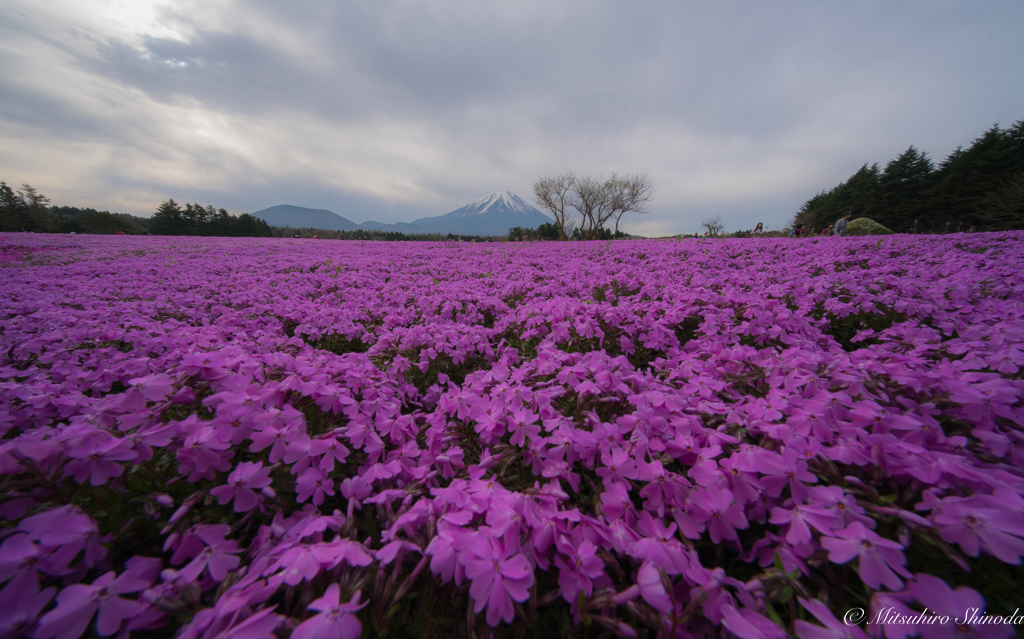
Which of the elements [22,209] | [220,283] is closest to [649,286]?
[220,283]

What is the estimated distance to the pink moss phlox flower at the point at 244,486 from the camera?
1.49m

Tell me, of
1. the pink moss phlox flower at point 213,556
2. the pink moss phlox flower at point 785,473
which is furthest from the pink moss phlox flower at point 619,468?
the pink moss phlox flower at point 213,556

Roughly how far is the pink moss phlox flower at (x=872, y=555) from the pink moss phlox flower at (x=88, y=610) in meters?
2.21

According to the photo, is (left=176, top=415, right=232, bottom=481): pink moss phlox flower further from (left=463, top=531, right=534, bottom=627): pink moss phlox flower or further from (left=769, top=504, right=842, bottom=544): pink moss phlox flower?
(left=769, top=504, right=842, bottom=544): pink moss phlox flower

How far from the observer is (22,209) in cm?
4188

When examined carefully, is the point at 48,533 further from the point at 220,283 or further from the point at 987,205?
the point at 987,205

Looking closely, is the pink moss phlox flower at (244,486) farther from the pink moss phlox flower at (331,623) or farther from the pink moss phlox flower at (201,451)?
the pink moss phlox flower at (331,623)

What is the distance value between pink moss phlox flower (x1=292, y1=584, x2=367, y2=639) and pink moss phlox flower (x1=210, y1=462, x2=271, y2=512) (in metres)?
0.72

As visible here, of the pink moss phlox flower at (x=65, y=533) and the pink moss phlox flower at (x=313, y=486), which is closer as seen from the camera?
the pink moss phlox flower at (x=65, y=533)

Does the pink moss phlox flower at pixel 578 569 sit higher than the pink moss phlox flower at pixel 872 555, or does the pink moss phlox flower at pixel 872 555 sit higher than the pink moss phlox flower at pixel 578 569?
the pink moss phlox flower at pixel 872 555

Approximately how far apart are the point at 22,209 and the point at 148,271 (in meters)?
61.7

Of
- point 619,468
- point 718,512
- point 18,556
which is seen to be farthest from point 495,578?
point 18,556

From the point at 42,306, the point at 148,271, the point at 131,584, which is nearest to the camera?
the point at 131,584

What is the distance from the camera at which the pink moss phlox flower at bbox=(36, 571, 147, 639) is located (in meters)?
0.97
